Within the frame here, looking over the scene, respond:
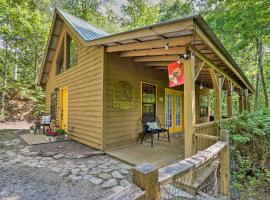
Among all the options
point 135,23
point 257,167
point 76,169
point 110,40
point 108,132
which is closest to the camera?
point 76,169

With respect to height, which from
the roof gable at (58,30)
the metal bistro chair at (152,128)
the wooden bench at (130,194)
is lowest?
the metal bistro chair at (152,128)

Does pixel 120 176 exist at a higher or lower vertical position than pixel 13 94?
lower

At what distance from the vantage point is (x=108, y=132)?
4.93 meters

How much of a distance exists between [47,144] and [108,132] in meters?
2.42

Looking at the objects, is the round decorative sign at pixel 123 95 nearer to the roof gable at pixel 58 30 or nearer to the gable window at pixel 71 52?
the roof gable at pixel 58 30

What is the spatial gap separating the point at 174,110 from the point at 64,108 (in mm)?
4924

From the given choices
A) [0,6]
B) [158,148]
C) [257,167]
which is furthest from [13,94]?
[257,167]

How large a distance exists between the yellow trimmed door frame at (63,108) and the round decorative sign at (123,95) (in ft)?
10.7

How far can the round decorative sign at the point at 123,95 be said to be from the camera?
17.0 feet

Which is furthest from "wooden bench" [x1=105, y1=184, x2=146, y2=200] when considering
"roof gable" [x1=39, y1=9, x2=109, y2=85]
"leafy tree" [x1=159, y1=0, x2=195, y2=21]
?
"leafy tree" [x1=159, y1=0, x2=195, y2=21]

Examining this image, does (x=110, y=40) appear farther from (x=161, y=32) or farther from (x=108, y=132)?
(x=108, y=132)

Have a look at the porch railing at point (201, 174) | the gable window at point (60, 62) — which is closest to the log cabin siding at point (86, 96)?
the gable window at point (60, 62)

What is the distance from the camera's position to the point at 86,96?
5793mm

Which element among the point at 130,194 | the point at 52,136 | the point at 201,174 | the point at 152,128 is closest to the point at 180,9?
the point at 152,128
